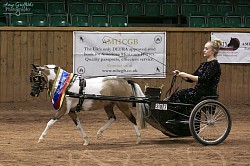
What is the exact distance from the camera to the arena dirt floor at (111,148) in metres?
8.29

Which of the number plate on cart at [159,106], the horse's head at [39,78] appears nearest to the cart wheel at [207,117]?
the number plate on cart at [159,106]

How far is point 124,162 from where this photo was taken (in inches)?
322

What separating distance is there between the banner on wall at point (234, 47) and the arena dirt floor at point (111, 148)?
4.61m

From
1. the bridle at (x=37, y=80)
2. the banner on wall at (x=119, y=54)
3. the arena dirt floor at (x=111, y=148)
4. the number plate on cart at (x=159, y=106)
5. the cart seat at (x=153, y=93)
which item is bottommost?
the arena dirt floor at (x=111, y=148)

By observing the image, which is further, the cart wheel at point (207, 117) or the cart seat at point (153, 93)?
the cart seat at point (153, 93)

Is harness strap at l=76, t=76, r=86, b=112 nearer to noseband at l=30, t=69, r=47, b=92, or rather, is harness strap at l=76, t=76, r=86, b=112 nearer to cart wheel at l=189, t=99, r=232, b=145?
noseband at l=30, t=69, r=47, b=92

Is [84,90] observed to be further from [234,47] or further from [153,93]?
[234,47]

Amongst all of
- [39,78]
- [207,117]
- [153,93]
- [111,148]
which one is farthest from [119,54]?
[111,148]

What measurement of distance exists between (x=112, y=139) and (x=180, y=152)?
80.4 inches

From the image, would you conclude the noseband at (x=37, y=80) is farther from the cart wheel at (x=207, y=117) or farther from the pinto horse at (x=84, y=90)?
the cart wheel at (x=207, y=117)

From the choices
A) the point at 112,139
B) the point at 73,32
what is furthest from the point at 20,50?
the point at 112,139

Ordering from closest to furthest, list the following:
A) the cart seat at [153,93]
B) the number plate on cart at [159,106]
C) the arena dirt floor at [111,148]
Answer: the arena dirt floor at [111,148] → the number plate on cart at [159,106] → the cart seat at [153,93]

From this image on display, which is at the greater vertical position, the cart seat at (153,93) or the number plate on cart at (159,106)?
the cart seat at (153,93)

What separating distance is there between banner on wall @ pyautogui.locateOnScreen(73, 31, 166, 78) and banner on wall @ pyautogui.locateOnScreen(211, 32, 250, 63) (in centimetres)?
197
